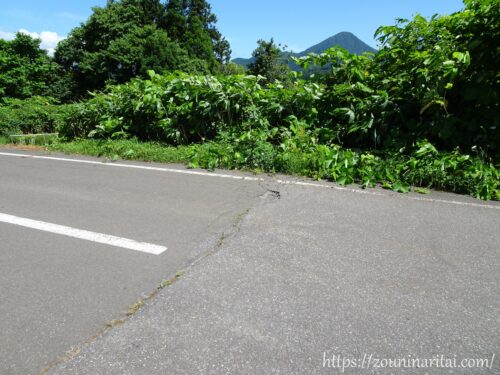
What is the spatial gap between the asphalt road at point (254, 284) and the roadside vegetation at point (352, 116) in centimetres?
81

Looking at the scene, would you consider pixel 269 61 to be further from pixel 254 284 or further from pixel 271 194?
pixel 254 284

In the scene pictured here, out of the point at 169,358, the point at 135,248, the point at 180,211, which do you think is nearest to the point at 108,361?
the point at 169,358

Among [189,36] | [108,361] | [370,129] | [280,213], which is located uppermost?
[189,36]

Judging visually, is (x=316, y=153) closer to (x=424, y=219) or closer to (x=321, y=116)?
(x=321, y=116)

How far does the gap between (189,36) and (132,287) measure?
159 feet

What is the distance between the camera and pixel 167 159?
6.58 m

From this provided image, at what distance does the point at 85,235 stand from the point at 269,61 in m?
40.3

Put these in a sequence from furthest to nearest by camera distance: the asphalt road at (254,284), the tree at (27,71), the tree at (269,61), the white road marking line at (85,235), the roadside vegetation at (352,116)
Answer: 1. the tree at (269,61)
2. the tree at (27,71)
3. the roadside vegetation at (352,116)
4. the white road marking line at (85,235)
5. the asphalt road at (254,284)

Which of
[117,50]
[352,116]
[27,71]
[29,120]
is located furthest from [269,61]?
[352,116]

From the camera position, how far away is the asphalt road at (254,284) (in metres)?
1.94

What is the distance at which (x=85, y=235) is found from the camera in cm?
344

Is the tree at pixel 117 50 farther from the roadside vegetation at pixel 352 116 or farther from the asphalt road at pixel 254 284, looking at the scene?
the asphalt road at pixel 254 284

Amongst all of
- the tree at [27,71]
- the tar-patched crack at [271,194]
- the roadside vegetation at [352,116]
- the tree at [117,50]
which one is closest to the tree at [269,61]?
the tree at [117,50]

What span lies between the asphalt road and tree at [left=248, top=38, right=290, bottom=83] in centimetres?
3784
